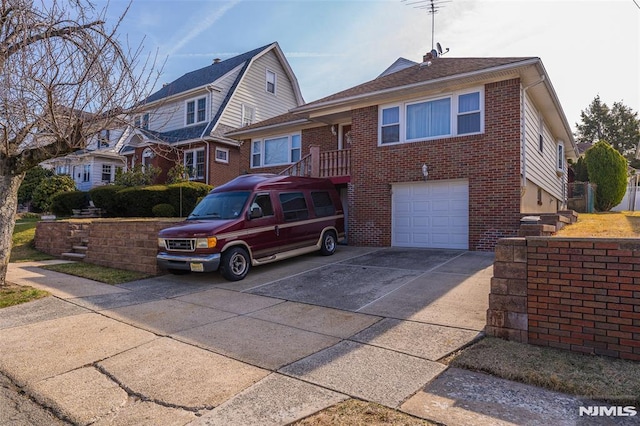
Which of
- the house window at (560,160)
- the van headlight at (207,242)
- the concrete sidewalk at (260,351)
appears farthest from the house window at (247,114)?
the concrete sidewalk at (260,351)

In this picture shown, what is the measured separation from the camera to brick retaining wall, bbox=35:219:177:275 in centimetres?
945

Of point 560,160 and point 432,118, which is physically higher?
point 432,118

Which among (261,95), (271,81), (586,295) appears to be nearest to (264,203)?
(586,295)

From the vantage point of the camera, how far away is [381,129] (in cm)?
1270

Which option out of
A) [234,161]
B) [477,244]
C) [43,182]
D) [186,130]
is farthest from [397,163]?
[43,182]

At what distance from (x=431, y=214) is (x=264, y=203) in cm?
532

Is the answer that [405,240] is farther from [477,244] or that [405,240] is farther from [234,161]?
[234,161]

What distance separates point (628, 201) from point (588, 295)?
83.1 feet

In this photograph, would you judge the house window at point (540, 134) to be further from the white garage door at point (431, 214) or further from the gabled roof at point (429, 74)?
the white garage door at point (431, 214)

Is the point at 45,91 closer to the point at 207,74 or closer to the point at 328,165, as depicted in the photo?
the point at 328,165

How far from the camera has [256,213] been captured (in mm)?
8867

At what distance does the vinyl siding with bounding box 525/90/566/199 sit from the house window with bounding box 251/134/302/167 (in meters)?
8.58

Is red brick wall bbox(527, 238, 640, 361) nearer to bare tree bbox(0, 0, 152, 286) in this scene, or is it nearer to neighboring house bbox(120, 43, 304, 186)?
bare tree bbox(0, 0, 152, 286)

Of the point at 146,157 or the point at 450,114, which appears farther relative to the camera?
the point at 146,157
